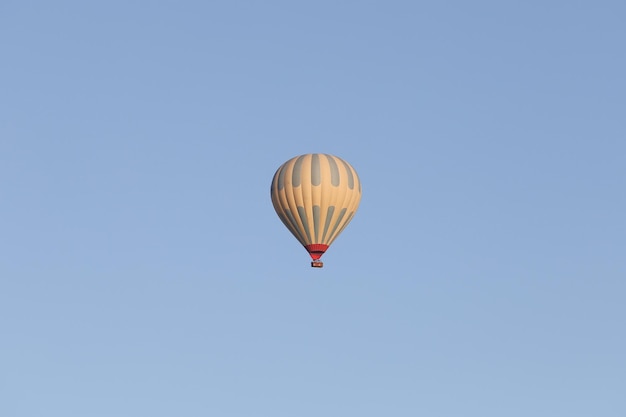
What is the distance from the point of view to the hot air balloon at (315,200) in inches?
7096

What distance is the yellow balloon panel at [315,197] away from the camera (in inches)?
7096

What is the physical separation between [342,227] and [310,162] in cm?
497

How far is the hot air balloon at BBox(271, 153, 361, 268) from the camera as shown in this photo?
180 m

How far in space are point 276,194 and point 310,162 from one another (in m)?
3.20

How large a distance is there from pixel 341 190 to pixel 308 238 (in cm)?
387

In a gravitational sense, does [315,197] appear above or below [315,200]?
above

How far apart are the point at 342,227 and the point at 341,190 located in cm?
283

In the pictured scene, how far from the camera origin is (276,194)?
182 meters

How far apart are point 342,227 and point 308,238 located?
275cm

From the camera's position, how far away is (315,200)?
180000 millimetres

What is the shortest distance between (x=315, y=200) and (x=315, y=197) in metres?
0.20

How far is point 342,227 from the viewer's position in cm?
18212

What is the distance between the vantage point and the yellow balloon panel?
180250 mm

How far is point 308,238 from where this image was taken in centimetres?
18075
